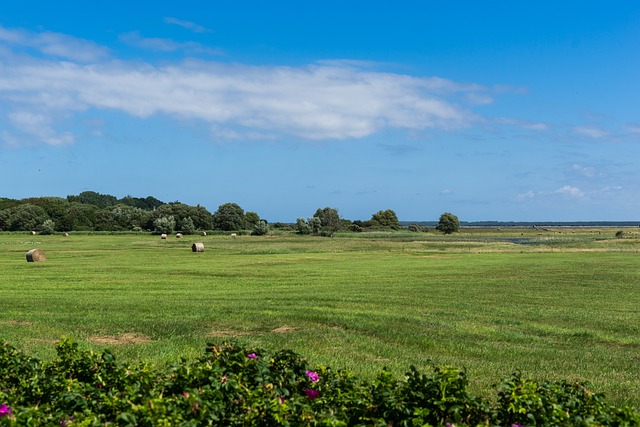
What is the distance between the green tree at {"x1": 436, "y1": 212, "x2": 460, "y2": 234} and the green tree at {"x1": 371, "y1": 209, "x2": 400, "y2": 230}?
20.3 metres

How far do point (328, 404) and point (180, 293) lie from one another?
18.3 m

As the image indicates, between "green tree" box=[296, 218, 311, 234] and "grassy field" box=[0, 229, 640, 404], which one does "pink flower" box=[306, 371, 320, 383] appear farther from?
"green tree" box=[296, 218, 311, 234]

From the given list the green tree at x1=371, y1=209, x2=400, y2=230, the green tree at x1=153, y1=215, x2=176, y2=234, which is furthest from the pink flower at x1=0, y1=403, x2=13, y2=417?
the green tree at x1=371, y1=209, x2=400, y2=230

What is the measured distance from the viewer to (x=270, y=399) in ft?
18.1

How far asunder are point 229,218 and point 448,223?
57418 mm

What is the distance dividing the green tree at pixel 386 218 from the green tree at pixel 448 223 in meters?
20.3

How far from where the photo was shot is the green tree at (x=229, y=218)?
14362 centimetres

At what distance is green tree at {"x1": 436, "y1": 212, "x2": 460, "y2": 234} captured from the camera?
488 feet

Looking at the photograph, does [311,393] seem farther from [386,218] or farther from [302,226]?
[386,218]

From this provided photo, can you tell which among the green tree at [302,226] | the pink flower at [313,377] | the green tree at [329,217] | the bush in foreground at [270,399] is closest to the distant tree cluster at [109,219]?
Answer: the green tree at [302,226]

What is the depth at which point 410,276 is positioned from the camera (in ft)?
106

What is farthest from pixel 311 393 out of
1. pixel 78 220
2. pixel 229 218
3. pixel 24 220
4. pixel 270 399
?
pixel 78 220

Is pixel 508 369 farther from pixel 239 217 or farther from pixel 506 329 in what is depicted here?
pixel 239 217

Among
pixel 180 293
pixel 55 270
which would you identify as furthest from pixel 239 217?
pixel 180 293
